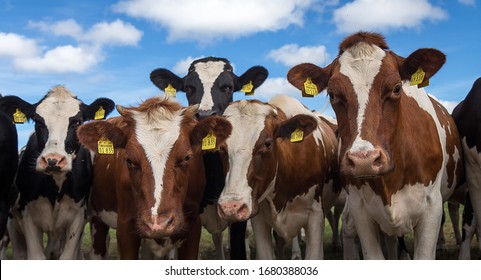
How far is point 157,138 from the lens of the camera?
6.06 metres

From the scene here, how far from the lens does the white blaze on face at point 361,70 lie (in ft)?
18.1

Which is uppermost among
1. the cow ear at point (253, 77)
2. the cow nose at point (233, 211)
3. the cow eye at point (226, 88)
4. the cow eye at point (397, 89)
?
the cow ear at point (253, 77)

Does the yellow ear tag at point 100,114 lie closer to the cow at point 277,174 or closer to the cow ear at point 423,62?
the cow at point 277,174

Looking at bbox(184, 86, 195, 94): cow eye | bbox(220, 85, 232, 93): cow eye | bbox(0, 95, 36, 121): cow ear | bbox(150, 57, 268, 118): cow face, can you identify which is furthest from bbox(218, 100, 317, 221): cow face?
bbox(0, 95, 36, 121): cow ear

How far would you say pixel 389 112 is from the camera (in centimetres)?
579

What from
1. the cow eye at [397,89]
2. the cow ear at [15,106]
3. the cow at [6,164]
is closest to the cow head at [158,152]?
the cow at [6,164]

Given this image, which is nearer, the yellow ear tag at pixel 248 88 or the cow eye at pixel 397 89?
the cow eye at pixel 397 89

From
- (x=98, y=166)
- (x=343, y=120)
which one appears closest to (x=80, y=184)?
(x=98, y=166)

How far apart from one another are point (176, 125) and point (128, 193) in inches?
35.0

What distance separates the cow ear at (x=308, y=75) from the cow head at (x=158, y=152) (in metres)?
0.94

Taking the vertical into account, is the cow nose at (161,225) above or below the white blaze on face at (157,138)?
below

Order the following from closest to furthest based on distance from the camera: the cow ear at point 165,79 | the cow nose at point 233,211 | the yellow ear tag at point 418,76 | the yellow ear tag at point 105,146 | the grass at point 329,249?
the cow nose at point 233,211, the yellow ear tag at point 418,76, the yellow ear tag at point 105,146, the cow ear at point 165,79, the grass at point 329,249

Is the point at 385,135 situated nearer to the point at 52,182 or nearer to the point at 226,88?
the point at 226,88

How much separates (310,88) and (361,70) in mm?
843
